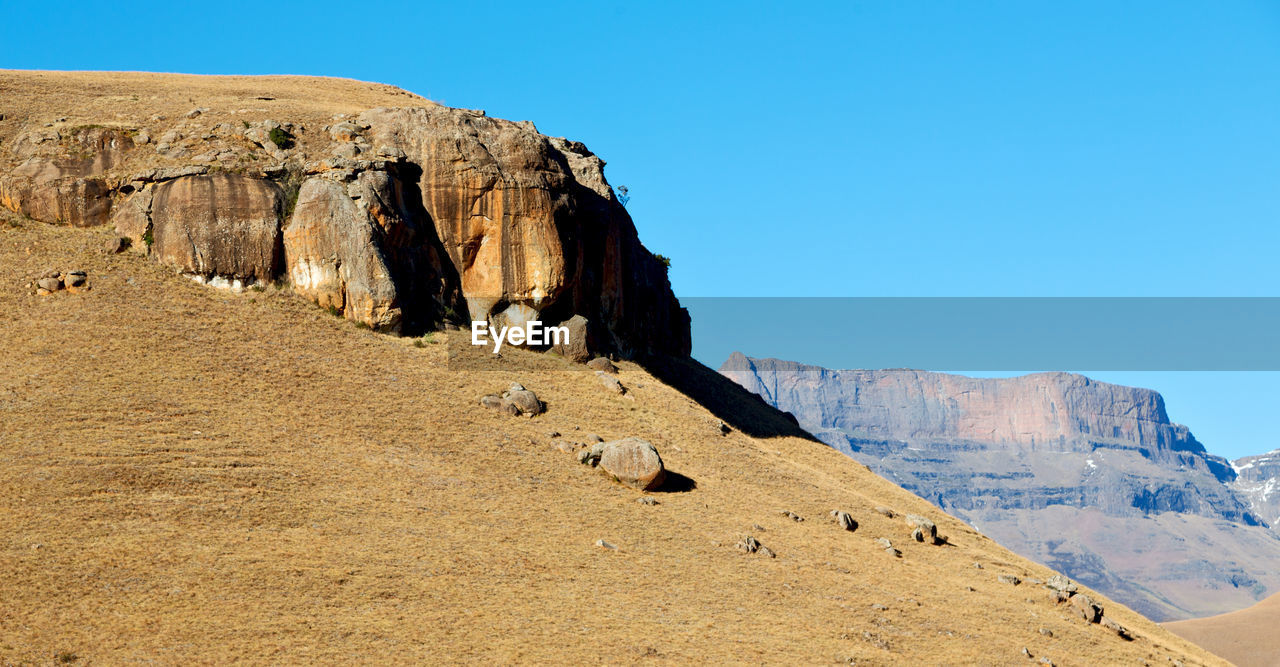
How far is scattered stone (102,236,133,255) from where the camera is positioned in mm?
47906

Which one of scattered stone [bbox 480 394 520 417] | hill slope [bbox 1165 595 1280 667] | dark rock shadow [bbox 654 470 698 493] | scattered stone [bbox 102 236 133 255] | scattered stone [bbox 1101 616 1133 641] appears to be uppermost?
scattered stone [bbox 102 236 133 255]

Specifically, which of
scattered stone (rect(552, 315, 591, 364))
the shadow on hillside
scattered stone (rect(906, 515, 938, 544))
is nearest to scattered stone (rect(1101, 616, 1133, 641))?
scattered stone (rect(906, 515, 938, 544))

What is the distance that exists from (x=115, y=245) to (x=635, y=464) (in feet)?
73.2

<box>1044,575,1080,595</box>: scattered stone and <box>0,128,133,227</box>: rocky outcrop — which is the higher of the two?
<box>0,128,133,227</box>: rocky outcrop

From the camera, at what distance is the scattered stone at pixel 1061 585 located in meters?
42.8

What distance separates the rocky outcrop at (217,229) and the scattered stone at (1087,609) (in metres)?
31.7

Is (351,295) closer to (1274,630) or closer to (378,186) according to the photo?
(378,186)

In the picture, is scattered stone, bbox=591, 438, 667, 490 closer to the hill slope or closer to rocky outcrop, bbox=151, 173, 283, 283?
rocky outcrop, bbox=151, 173, 283, 283

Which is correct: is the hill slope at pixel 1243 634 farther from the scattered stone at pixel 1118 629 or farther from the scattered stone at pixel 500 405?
the scattered stone at pixel 500 405

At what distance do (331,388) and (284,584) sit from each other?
541 inches

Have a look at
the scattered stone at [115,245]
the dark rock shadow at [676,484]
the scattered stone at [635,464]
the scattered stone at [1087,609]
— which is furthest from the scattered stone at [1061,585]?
the scattered stone at [115,245]

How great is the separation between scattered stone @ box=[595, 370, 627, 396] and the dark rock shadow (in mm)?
6340

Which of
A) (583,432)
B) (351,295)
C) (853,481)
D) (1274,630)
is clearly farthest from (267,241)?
(1274,630)

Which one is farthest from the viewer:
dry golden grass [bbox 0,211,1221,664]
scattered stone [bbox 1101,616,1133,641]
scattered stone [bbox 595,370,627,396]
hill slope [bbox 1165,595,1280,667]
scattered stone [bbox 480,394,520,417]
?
hill slope [bbox 1165,595,1280,667]
